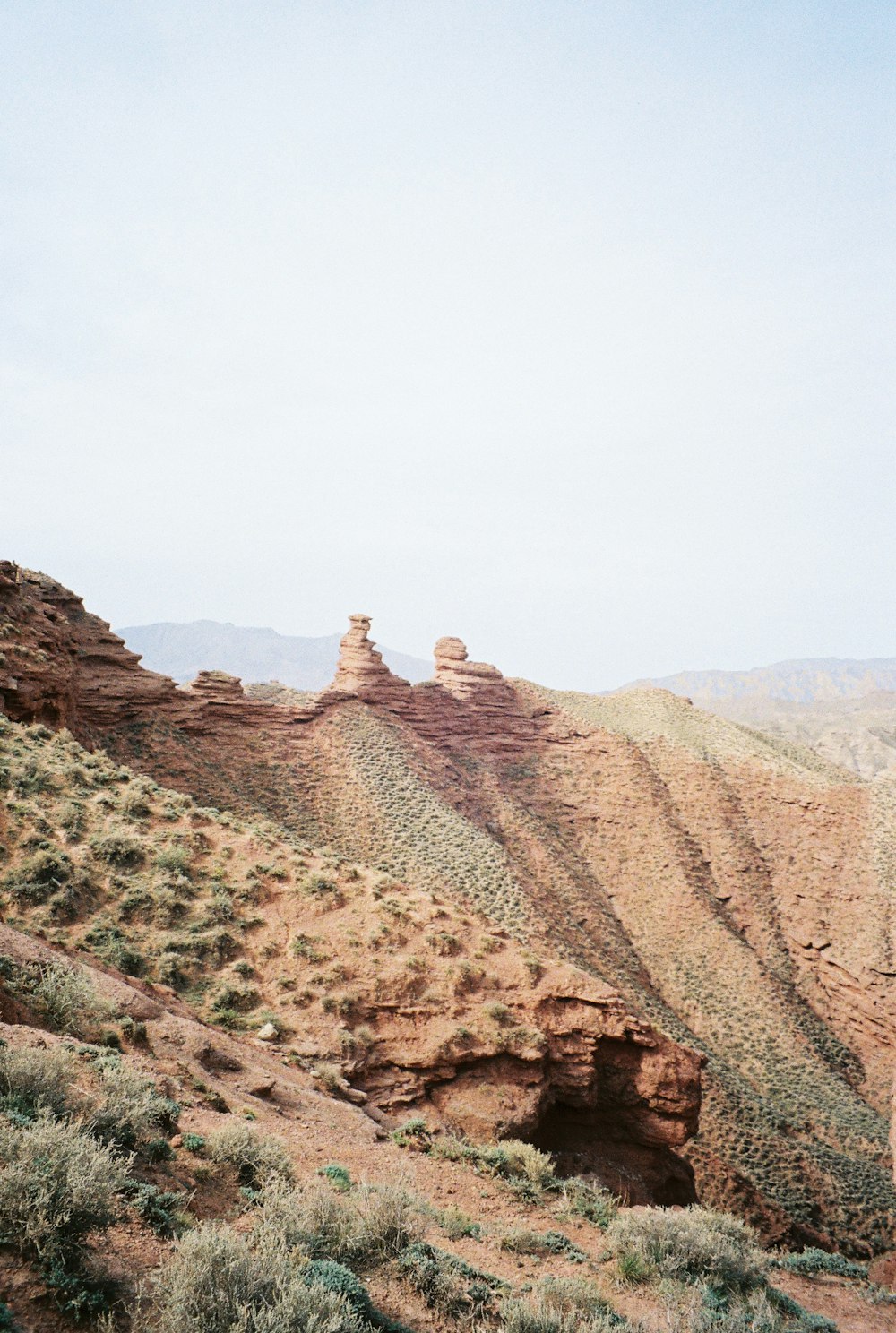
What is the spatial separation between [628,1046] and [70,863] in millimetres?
13628

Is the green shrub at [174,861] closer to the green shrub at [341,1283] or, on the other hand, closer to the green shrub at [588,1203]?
the green shrub at [588,1203]

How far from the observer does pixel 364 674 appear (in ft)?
149

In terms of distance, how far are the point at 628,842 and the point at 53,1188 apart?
39.8 meters

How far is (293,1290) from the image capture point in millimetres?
5172

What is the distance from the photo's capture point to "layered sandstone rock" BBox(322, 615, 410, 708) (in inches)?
1764

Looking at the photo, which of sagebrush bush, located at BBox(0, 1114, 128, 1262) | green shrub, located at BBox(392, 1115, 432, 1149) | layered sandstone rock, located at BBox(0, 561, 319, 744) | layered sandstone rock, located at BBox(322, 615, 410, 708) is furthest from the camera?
layered sandstone rock, located at BBox(322, 615, 410, 708)

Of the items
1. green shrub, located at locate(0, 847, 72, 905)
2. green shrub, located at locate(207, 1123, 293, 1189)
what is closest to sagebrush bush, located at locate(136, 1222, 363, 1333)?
green shrub, located at locate(207, 1123, 293, 1189)

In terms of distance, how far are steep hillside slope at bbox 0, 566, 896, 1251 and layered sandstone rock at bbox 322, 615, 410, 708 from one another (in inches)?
6.4

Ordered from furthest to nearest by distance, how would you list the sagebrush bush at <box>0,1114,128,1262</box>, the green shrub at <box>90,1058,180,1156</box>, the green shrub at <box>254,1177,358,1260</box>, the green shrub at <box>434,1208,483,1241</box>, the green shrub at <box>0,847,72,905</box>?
the green shrub at <box>0,847,72,905</box>, the green shrub at <box>434,1208,483,1241</box>, the green shrub at <box>90,1058,180,1156</box>, the green shrub at <box>254,1177,358,1260</box>, the sagebrush bush at <box>0,1114,128,1262</box>

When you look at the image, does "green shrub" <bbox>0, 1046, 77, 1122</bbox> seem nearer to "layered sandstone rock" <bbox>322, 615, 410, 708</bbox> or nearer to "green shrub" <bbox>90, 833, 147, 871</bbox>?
"green shrub" <bbox>90, 833, 147, 871</bbox>

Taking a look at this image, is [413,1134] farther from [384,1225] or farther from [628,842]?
[628,842]

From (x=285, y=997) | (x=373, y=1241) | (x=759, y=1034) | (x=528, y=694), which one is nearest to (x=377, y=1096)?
(x=285, y=997)

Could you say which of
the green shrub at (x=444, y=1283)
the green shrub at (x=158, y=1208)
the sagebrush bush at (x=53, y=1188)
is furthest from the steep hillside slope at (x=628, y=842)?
the sagebrush bush at (x=53, y=1188)

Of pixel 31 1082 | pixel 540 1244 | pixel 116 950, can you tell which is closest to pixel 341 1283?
pixel 31 1082
